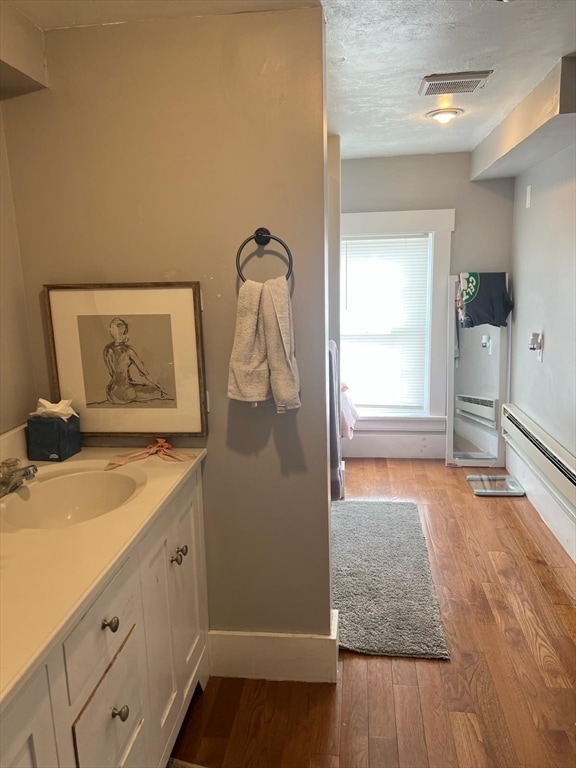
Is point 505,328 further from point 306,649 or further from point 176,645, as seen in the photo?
point 176,645

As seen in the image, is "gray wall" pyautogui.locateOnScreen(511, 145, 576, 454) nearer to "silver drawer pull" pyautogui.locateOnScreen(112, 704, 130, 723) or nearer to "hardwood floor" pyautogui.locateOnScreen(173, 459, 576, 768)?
"hardwood floor" pyautogui.locateOnScreen(173, 459, 576, 768)

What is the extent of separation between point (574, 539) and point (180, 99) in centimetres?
270

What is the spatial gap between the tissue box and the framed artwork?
0.43 ft

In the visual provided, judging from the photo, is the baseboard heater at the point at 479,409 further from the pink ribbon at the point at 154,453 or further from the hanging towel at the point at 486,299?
the pink ribbon at the point at 154,453

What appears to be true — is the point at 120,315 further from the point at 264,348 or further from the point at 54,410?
the point at 264,348

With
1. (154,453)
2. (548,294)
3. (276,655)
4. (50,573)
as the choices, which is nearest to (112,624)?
(50,573)

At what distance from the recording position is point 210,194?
69.2 inches

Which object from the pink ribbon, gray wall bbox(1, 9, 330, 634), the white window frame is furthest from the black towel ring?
the white window frame

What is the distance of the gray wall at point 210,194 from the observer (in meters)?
1.68

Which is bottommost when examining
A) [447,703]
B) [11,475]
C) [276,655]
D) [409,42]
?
[447,703]

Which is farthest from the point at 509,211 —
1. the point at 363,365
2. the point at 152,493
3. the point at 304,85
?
the point at 152,493

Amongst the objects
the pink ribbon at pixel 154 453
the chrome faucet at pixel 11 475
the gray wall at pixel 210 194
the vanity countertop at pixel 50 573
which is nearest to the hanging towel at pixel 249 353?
the gray wall at pixel 210 194

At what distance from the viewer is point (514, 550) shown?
9.65 ft

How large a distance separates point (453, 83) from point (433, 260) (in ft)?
5.75
